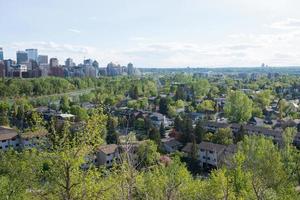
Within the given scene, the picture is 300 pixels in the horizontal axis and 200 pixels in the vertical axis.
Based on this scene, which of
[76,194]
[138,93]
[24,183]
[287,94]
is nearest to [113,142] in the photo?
[24,183]

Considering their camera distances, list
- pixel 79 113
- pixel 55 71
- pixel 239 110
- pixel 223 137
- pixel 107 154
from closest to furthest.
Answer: pixel 107 154
pixel 223 137
pixel 79 113
pixel 239 110
pixel 55 71

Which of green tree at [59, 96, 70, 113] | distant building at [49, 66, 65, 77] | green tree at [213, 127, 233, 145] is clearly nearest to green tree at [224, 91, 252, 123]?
green tree at [213, 127, 233, 145]

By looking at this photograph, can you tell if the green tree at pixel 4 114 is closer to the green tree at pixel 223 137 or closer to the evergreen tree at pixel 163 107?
the evergreen tree at pixel 163 107

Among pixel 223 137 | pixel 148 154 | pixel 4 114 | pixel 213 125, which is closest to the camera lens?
pixel 148 154

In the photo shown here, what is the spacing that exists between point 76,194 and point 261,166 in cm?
626

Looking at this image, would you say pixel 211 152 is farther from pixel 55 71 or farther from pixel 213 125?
pixel 55 71

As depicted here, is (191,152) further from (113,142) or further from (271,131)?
(271,131)

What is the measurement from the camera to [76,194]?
12.5 ft

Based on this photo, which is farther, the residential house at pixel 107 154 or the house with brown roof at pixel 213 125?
the house with brown roof at pixel 213 125

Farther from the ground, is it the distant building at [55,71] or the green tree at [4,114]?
the distant building at [55,71]

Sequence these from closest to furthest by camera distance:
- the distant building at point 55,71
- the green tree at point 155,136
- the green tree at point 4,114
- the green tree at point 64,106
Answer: the green tree at point 155,136
the green tree at point 4,114
the green tree at point 64,106
the distant building at point 55,71

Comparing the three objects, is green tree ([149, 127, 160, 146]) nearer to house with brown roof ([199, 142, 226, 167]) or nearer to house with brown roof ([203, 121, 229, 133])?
house with brown roof ([199, 142, 226, 167])

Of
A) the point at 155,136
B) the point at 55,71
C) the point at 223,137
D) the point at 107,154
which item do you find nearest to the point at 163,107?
the point at 223,137

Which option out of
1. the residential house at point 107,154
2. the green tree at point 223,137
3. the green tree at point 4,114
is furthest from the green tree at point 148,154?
the green tree at point 4,114
